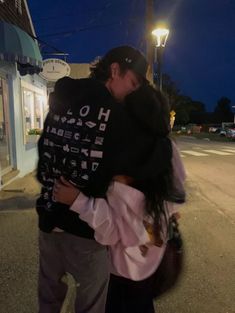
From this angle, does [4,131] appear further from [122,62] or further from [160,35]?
[122,62]

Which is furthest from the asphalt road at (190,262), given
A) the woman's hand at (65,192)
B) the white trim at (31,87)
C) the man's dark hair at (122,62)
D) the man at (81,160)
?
the white trim at (31,87)

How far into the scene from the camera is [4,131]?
9297mm

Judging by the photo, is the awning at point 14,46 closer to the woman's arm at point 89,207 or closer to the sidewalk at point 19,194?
the sidewalk at point 19,194

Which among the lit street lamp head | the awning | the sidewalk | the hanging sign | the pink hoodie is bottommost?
the sidewalk

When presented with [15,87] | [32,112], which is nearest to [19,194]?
[15,87]

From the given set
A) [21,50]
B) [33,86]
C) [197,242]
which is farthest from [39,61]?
[197,242]

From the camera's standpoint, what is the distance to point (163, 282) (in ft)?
7.40

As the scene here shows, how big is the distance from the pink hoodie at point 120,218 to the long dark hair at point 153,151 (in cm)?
6

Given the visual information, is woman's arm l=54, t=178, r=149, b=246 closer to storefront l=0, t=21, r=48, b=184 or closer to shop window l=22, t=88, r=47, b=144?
storefront l=0, t=21, r=48, b=184

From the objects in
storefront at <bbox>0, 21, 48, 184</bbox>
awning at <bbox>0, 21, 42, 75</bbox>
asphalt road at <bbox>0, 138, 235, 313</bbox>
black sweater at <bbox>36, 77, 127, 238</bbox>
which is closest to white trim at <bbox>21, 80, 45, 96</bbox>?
storefront at <bbox>0, 21, 48, 184</bbox>

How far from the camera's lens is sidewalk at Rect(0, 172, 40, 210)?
6779mm

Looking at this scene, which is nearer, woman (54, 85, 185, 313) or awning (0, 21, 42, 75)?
woman (54, 85, 185, 313)

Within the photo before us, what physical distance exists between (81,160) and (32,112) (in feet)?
36.7

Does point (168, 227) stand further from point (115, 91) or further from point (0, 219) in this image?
point (0, 219)
